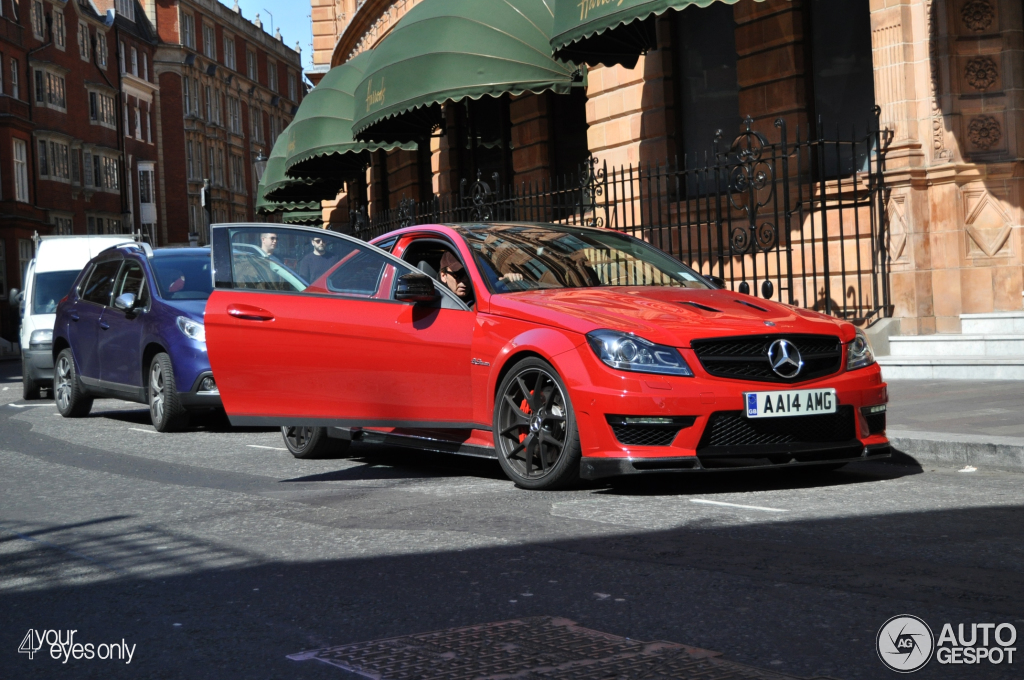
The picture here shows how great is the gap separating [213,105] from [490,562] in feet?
254

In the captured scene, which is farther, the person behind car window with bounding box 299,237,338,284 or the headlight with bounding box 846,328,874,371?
the person behind car window with bounding box 299,237,338,284

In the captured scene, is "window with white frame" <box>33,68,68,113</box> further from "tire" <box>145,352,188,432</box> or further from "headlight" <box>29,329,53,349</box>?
"tire" <box>145,352,188,432</box>

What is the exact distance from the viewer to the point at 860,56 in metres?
14.2

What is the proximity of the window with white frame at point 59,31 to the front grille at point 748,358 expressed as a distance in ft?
185

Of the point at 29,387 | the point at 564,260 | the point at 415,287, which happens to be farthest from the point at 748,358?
the point at 29,387

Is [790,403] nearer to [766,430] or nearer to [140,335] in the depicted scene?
[766,430]

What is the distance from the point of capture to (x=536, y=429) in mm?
6883

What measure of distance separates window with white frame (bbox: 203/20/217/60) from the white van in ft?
194

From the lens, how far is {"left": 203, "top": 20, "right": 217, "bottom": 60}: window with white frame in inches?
3049

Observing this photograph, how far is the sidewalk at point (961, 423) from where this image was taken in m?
7.36

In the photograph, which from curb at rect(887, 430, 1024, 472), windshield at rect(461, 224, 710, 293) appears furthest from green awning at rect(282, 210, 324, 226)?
curb at rect(887, 430, 1024, 472)

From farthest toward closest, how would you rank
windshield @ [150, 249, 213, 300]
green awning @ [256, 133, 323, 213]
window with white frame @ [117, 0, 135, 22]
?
window with white frame @ [117, 0, 135, 22], green awning @ [256, 133, 323, 213], windshield @ [150, 249, 213, 300]

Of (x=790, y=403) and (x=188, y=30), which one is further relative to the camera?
(x=188, y=30)

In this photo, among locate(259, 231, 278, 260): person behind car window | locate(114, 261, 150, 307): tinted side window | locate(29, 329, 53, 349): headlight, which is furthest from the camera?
locate(29, 329, 53, 349): headlight
